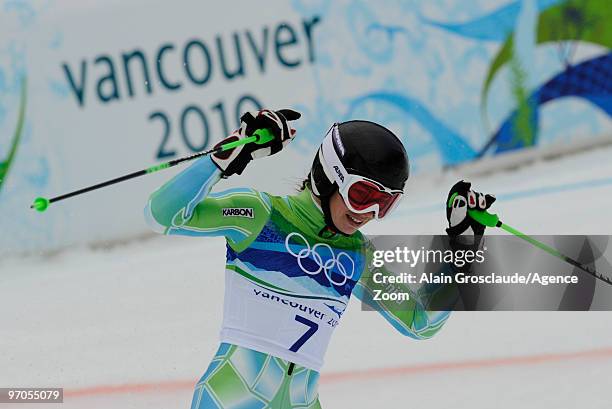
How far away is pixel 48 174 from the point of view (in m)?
Answer: 6.78

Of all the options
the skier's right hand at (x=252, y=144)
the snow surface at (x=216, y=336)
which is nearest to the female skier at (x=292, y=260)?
the skier's right hand at (x=252, y=144)

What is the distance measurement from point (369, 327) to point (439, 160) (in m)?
2.08

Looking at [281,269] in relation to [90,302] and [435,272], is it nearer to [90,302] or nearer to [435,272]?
[435,272]

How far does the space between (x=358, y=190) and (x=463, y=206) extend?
47 centimetres

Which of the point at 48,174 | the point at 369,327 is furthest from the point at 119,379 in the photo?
the point at 48,174

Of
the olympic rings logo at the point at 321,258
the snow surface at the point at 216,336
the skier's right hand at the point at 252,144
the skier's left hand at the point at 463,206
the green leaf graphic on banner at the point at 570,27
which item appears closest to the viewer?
the skier's right hand at the point at 252,144

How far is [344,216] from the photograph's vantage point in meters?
2.78

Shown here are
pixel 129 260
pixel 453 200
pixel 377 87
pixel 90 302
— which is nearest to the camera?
pixel 453 200

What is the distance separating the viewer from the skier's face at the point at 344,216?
2.75 m

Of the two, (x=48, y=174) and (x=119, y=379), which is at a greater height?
(x=48, y=174)

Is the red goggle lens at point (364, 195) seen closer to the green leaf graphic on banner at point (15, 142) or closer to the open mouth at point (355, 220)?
the open mouth at point (355, 220)

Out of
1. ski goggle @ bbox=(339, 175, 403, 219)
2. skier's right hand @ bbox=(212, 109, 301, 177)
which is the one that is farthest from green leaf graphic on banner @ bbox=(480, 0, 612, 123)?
skier's right hand @ bbox=(212, 109, 301, 177)

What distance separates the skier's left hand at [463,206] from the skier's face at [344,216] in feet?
1.23

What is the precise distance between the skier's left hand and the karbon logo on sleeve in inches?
24.8
